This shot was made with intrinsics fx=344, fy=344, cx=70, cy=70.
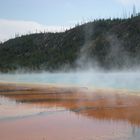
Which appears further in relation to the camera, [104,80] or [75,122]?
[104,80]

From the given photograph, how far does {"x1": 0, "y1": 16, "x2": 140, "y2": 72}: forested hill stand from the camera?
58688 millimetres

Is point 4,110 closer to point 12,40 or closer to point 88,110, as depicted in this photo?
point 88,110

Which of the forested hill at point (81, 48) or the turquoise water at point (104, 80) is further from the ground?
the forested hill at point (81, 48)

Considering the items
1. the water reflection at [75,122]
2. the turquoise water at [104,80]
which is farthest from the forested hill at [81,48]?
the water reflection at [75,122]

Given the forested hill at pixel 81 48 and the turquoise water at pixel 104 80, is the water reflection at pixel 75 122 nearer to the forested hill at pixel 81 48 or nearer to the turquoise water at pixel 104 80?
the turquoise water at pixel 104 80

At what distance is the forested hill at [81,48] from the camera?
5869 cm

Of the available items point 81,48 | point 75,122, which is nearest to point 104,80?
point 75,122

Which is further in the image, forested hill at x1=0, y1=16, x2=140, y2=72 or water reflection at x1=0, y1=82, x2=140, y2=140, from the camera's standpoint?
forested hill at x1=0, y1=16, x2=140, y2=72

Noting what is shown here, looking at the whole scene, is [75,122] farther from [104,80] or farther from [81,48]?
[81,48]

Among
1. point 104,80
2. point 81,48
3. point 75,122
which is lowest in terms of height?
point 75,122

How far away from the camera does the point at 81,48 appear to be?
75062 mm

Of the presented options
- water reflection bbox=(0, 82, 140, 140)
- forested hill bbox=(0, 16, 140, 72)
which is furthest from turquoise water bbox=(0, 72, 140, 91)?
water reflection bbox=(0, 82, 140, 140)

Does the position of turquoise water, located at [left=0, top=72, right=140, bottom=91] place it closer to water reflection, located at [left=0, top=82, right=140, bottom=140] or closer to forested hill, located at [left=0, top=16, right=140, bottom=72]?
forested hill, located at [left=0, top=16, right=140, bottom=72]

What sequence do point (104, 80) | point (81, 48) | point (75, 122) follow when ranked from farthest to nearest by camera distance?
point (81, 48) < point (104, 80) < point (75, 122)
